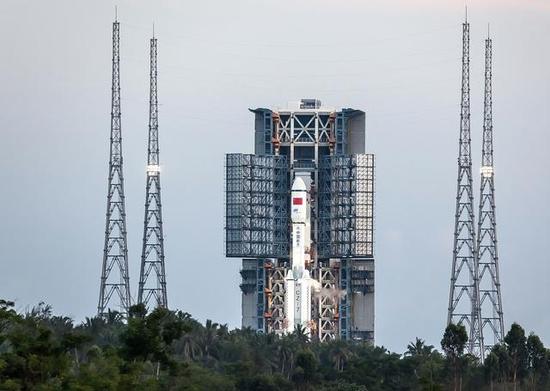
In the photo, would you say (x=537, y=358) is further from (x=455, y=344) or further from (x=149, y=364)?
(x=149, y=364)

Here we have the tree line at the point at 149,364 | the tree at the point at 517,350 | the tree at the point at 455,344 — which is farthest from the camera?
the tree at the point at 517,350

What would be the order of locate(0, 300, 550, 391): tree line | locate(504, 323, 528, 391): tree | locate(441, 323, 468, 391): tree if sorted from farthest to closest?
locate(504, 323, 528, 391): tree, locate(441, 323, 468, 391): tree, locate(0, 300, 550, 391): tree line

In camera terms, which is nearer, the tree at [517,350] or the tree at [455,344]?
the tree at [455,344]

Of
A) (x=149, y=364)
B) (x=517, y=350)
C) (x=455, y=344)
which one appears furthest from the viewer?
(x=517, y=350)

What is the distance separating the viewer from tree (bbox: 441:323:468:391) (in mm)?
186125

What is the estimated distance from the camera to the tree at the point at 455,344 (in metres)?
186

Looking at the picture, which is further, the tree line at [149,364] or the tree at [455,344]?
the tree at [455,344]

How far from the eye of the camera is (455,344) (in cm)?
18750

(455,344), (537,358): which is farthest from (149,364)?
(537,358)

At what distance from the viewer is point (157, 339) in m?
154

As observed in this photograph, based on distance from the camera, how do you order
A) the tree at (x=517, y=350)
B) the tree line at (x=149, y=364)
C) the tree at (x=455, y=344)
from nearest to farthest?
the tree line at (x=149, y=364), the tree at (x=455, y=344), the tree at (x=517, y=350)

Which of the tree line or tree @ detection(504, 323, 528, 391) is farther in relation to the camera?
tree @ detection(504, 323, 528, 391)

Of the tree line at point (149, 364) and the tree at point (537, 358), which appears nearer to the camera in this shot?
the tree line at point (149, 364)

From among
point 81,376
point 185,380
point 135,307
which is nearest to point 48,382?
point 81,376
